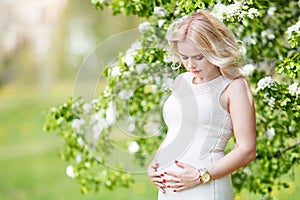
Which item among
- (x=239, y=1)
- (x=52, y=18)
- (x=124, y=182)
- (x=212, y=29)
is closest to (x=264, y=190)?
(x=124, y=182)

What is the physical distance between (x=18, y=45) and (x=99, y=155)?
7702 millimetres

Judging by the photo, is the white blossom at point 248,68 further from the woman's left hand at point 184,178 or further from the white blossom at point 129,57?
the woman's left hand at point 184,178

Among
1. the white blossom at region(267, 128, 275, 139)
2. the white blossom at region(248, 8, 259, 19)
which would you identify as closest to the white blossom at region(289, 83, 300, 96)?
the white blossom at region(248, 8, 259, 19)

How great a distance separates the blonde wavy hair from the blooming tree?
1.22 ft

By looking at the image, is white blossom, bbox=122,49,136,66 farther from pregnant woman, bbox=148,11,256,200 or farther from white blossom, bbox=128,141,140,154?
pregnant woman, bbox=148,11,256,200

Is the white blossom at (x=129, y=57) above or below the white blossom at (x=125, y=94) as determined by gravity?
above

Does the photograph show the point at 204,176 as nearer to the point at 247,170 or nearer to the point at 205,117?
the point at 205,117

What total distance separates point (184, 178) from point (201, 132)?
0.57 ft

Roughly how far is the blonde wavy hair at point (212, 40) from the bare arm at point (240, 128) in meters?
0.08

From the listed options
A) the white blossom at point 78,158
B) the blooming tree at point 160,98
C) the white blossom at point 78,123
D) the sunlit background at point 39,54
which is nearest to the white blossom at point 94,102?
the blooming tree at point 160,98

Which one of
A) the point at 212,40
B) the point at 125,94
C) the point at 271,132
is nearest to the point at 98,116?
the point at 125,94

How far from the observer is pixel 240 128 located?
241cm

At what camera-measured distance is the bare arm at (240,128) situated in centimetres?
241

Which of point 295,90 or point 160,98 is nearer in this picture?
point 295,90
